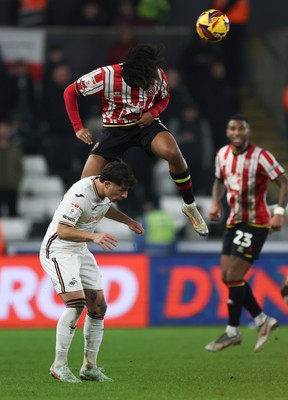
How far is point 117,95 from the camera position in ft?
33.6

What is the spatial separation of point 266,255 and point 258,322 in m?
3.39

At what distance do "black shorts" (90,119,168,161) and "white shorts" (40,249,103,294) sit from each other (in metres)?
1.14

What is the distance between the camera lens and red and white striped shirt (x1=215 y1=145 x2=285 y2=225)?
11883 mm

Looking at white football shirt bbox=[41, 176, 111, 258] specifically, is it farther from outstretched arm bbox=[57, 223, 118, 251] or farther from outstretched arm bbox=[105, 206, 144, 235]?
outstretched arm bbox=[105, 206, 144, 235]

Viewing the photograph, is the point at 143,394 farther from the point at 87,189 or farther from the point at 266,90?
the point at 266,90

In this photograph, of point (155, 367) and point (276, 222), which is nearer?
point (155, 367)

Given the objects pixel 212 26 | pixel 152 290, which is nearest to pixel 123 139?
pixel 212 26

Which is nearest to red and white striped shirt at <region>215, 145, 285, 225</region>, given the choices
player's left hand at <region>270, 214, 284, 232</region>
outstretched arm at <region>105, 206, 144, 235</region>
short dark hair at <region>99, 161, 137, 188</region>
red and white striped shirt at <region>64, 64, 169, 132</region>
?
player's left hand at <region>270, 214, 284, 232</region>

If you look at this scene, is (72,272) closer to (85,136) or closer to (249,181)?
(85,136)

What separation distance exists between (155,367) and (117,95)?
8.25 feet

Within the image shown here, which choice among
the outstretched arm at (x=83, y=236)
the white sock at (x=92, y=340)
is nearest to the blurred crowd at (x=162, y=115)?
the white sock at (x=92, y=340)

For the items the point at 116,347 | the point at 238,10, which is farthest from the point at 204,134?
the point at 116,347

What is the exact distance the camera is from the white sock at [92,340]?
9672mm

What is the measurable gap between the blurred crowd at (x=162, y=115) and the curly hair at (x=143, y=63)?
7942 mm
